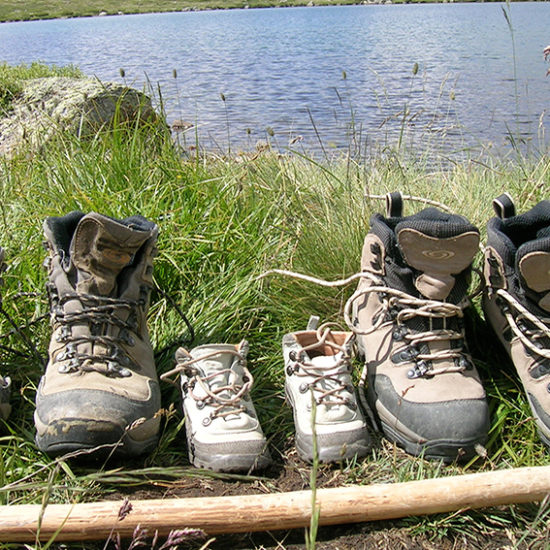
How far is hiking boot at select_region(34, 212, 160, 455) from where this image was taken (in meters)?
1.79

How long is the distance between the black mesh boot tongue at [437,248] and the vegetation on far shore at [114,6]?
66613 mm

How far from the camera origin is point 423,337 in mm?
2012

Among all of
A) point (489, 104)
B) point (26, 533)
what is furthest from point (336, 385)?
point (489, 104)

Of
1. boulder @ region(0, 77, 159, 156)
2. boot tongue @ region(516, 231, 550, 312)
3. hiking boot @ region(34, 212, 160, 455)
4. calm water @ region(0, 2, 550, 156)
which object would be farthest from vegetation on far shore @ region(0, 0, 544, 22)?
boot tongue @ region(516, 231, 550, 312)

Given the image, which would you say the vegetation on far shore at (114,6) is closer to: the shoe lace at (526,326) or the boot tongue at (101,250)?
the boot tongue at (101,250)

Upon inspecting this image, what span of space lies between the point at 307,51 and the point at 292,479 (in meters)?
19.8

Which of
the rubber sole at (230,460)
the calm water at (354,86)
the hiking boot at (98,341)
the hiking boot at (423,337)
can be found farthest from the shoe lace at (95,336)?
the calm water at (354,86)

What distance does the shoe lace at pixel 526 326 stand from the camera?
195 cm

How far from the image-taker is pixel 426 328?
80.2 inches

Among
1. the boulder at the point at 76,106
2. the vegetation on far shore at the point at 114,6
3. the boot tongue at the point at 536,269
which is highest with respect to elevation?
the vegetation on far shore at the point at 114,6

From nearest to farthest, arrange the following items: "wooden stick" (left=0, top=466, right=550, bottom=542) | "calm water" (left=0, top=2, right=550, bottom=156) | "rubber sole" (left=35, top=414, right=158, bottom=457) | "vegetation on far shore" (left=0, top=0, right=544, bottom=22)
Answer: "wooden stick" (left=0, top=466, right=550, bottom=542)
"rubber sole" (left=35, top=414, right=158, bottom=457)
"calm water" (left=0, top=2, right=550, bottom=156)
"vegetation on far shore" (left=0, top=0, right=544, bottom=22)

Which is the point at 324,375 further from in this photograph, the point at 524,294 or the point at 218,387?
the point at 524,294

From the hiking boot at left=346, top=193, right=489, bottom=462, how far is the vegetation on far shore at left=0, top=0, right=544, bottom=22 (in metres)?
66.5

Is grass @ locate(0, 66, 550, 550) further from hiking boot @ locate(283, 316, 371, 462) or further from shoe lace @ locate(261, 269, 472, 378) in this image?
shoe lace @ locate(261, 269, 472, 378)
